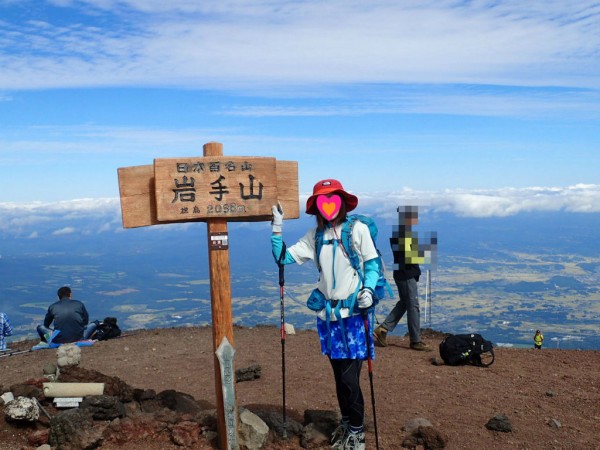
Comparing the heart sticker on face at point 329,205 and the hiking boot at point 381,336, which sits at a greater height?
the heart sticker on face at point 329,205

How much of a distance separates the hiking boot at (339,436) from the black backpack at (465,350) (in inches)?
153

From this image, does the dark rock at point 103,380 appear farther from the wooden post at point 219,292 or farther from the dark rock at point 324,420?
the dark rock at point 324,420

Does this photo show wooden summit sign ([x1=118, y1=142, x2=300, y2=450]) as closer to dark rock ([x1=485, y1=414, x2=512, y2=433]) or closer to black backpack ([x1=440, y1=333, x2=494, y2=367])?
dark rock ([x1=485, y1=414, x2=512, y2=433])

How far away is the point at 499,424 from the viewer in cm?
658

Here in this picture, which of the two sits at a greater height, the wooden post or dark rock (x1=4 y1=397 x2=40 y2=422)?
the wooden post

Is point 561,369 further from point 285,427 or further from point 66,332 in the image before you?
point 66,332

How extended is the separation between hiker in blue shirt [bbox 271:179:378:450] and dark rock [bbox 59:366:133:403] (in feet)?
8.86

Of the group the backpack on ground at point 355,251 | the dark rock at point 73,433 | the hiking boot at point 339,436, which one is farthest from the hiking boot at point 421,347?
the dark rock at point 73,433

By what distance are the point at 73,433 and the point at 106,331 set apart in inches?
291

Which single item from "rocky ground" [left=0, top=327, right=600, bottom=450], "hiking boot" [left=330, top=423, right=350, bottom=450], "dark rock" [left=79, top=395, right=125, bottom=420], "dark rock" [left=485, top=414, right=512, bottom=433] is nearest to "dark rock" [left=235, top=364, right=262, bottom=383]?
"rocky ground" [left=0, top=327, right=600, bottom=450]

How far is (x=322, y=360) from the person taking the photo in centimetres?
998

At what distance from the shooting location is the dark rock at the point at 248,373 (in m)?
8.88

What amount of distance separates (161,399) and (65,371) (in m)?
1.30

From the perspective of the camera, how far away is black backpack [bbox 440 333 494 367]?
373 inches
